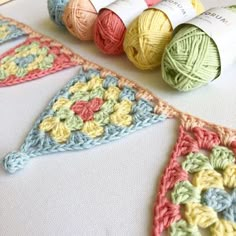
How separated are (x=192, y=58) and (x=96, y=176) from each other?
0.69 ft

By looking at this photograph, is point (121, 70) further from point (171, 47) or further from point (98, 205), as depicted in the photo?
point (98, 205)

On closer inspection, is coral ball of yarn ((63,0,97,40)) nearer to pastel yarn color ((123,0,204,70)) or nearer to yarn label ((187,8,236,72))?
pastel yarn color ((123,0,204,70))

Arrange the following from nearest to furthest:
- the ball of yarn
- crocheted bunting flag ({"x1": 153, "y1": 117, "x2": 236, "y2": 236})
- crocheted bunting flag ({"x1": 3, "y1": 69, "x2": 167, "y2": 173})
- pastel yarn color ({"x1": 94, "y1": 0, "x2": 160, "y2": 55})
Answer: crocheted bunting flag ({"x1": 153, "y1": 117, "x2": 236, "y2": 236}) → crocheted bunting flag ({"x1": 3, "y1": 69, "x2": 167, "y2": 173}) → pastel yarn color ({"x1": 94, "y1": 0, "x2": 160, "y2": 55}) → the ball of yarn

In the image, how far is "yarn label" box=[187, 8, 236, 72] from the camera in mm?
548

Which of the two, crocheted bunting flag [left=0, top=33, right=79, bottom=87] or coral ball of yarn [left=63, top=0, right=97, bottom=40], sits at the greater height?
coral ball of yarn [left=63, top=0, right=97, bottom=40]

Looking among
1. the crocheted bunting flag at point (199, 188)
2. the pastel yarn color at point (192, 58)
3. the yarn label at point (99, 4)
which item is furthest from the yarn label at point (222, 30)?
the yarn label at point (99, 4)

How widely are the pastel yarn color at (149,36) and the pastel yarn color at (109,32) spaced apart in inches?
1.4

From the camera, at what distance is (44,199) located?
49 centimetres

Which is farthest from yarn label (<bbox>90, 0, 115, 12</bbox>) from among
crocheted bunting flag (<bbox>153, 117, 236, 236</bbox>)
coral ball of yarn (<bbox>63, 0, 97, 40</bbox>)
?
crocheted bunting flag (<bbox>153, 117, 236, 236</bbox>)

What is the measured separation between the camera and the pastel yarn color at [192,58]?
54 centimetres

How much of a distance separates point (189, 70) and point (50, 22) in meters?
0.43

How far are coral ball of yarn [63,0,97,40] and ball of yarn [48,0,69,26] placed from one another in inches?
1.5

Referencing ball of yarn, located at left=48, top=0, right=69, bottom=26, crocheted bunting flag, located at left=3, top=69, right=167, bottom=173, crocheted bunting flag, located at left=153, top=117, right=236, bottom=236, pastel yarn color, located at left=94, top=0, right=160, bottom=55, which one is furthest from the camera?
ball of yarn, located at left=48, top=0, right=69, bottom=26

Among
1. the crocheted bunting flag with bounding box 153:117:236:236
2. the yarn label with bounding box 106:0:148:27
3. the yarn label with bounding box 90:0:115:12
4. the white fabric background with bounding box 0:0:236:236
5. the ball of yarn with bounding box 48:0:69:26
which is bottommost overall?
the white fabric background with bounding box 0:0:236:236
